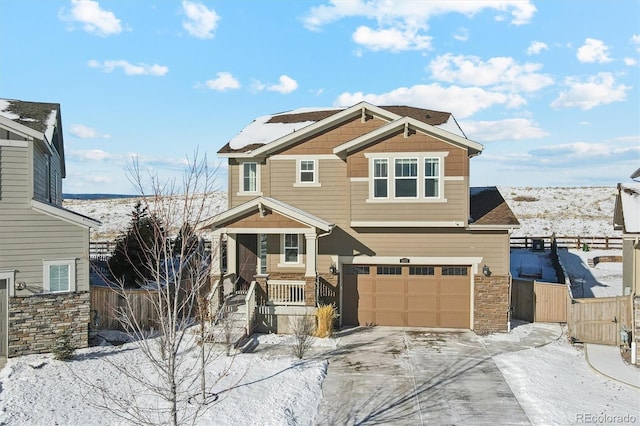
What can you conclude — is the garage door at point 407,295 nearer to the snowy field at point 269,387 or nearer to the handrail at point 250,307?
the snowy field at point 269,387

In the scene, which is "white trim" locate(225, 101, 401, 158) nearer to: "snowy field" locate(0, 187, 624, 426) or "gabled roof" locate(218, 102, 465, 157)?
"gabled roof" locate(218, 102, 465, 157)

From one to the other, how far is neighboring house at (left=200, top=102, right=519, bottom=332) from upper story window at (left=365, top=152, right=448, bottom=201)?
3 cm

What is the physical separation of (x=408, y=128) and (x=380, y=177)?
1.77 metres

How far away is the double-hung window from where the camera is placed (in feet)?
49.4

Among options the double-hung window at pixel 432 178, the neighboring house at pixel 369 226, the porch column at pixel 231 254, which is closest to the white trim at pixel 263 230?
the neighboring house at pixel 369 226

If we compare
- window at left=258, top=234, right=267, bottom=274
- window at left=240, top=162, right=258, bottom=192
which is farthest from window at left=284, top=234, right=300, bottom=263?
window at left=240, top=162, right=258, bottom=192

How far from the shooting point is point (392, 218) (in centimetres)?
1518

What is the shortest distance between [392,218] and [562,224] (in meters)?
28.9

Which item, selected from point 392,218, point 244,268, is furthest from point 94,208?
point 392,218

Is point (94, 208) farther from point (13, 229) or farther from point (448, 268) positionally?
point (448, 268)

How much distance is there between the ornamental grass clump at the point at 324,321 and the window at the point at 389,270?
240 centimetres

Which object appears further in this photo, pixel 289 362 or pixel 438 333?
pixel 438 333

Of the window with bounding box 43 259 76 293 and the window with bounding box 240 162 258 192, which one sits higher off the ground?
the window with bounding box 240 162 258 192

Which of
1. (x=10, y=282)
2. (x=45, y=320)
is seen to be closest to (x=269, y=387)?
(x=45, y=320)
